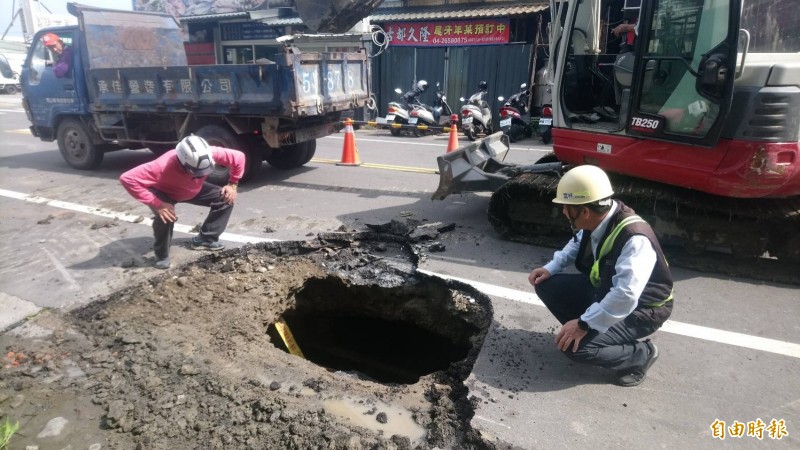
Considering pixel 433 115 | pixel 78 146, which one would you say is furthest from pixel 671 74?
pixel 433 115

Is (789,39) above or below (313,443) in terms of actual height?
above

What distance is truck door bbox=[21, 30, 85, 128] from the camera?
875 cm

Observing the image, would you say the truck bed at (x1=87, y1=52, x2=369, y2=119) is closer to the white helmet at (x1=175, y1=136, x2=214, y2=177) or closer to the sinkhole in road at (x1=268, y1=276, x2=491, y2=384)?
the white helmet at (x1=175, y1=136, x2=214, y2=177)

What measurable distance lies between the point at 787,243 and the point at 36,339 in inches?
250

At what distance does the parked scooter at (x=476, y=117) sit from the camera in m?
12.6

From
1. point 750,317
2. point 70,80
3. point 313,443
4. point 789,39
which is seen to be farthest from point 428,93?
point 313,443

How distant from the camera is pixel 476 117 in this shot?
12.8 metres

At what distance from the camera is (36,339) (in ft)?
11.8

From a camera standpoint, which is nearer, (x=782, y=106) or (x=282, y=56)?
(x=782, y=106)

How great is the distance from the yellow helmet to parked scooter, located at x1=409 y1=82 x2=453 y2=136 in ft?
36.5

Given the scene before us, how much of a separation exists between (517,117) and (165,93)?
326 inches

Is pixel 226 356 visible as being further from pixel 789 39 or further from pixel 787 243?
pixel 789 39

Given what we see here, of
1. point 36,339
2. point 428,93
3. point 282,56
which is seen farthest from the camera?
point 428,93

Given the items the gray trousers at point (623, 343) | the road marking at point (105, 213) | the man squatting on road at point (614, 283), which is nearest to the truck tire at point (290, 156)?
the road marking at point (105, 213)
